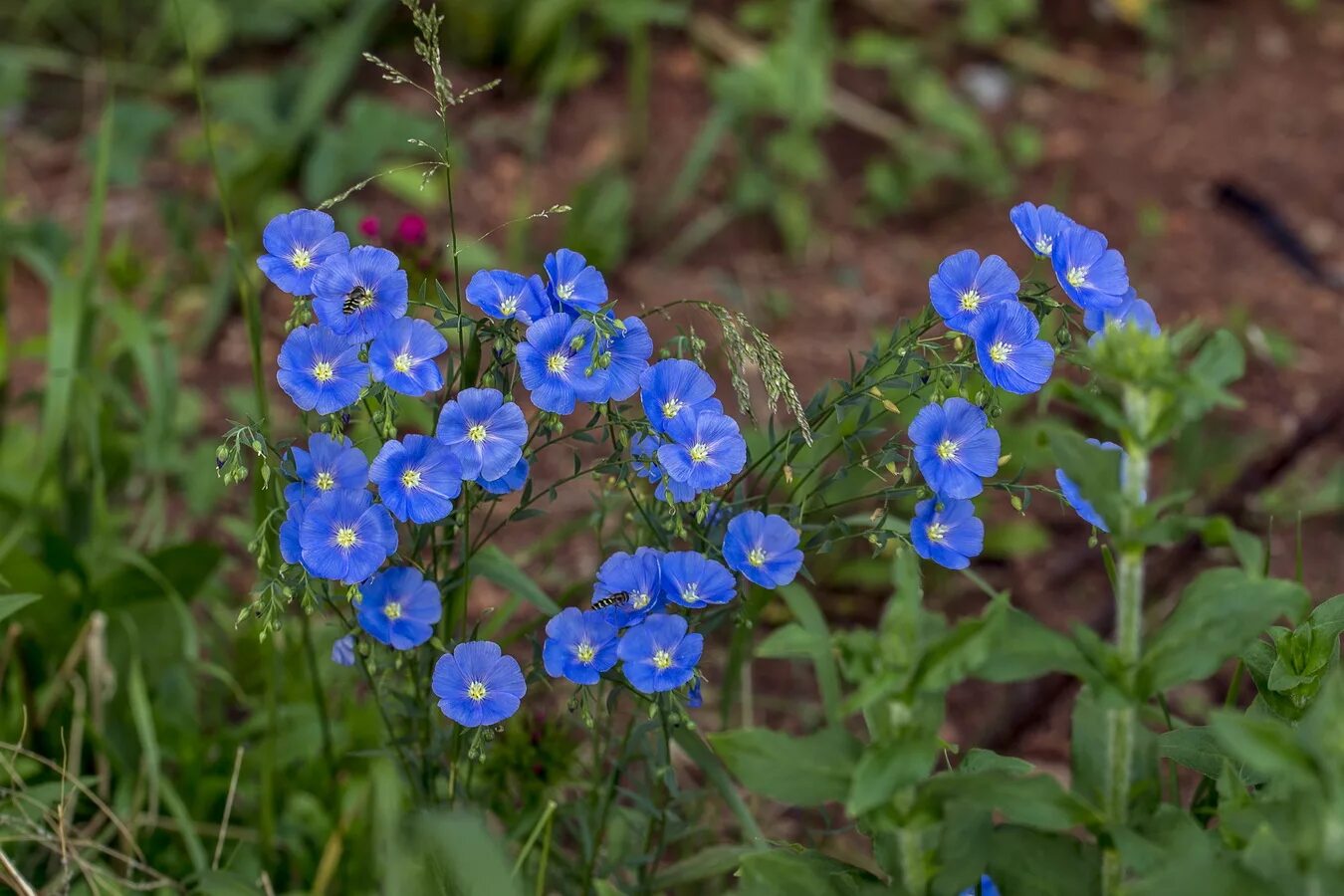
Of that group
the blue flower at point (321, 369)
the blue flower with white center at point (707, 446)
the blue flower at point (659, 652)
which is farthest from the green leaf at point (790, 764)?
the blue flower at point (321, 369)

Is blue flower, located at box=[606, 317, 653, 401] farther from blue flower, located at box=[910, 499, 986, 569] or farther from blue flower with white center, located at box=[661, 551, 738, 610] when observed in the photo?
blue flower, located at box=[910, 499, 986, 569]

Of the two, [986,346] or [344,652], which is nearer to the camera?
[986,346]

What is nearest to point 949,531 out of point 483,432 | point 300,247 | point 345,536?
point 483,432

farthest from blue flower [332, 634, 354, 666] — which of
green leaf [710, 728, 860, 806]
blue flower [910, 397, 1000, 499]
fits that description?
blue flower [910, 397, 1000, 499]

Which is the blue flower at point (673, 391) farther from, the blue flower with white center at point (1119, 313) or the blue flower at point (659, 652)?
the blue flower with white center at point (1119, 313)

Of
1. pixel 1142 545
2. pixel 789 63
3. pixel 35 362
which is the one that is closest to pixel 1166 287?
pixel 789 63

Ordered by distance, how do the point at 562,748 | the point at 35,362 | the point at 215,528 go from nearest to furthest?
1. the point at 562,748
2. the point at 215,528
3. the point at 35,362

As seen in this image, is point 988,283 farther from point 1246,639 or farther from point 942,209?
point 942,209

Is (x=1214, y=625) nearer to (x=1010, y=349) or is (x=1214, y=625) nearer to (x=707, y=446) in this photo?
(x=1010, y=349)
